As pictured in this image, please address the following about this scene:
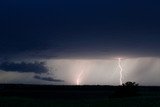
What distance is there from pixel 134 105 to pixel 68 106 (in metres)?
8.76

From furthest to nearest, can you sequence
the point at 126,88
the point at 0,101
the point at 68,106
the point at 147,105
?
1. the point at 126,88
2. the point at 0,101
3. the point at 68,106
4. the point at 147,105

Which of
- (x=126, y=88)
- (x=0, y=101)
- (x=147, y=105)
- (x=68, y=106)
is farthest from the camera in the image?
(x=126, y=88)

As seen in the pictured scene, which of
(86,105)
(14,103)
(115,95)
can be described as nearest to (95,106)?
(86,105)

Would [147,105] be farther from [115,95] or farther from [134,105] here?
[115,95]

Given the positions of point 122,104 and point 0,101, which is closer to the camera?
point 122,104

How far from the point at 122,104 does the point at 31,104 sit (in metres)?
12.3

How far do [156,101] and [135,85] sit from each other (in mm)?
27819

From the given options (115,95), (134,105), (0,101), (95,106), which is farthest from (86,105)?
(115,95)

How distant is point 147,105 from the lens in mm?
56250

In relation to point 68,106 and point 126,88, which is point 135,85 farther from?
point 68,106

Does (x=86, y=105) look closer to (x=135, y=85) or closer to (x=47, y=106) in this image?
(x=47, y=106)

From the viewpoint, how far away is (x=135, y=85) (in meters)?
89.0

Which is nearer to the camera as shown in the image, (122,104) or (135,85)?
(122,104)

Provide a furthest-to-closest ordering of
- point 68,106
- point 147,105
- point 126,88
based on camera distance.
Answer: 1. point 126,88
2. point 68,106
3. point 147,105
